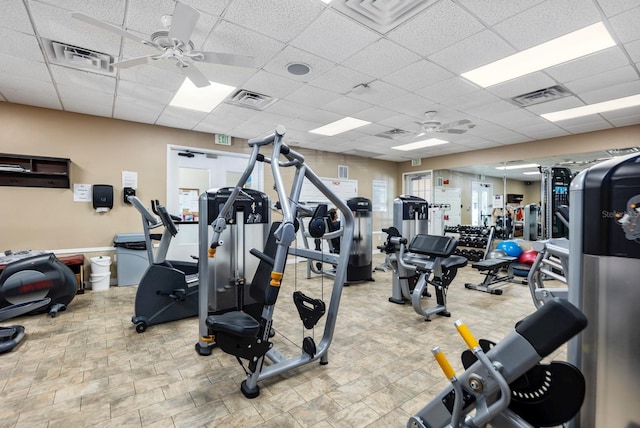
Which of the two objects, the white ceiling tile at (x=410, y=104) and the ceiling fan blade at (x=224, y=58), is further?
the white ceiling tile at (x=410, y=104)

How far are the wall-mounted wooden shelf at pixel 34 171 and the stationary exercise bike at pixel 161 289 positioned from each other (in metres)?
2.40

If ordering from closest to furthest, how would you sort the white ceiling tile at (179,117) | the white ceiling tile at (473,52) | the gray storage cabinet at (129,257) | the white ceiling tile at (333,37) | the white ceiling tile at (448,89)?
the white ceiling tile at (333,37)
the white ceiling tile at (473,52)
the white ceiling tile at (448,89)
the white ceiling tile at (179,117)
the gray storage cabinet at (129,257)

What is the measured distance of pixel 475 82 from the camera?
144 inches

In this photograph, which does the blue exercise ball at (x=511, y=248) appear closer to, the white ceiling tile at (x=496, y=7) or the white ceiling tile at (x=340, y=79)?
the white ceiling tile at (x=340, y=79)

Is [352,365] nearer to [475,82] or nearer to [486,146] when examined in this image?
[475,82]

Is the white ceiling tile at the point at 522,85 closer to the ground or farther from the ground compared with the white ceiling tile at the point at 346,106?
closer to the ground

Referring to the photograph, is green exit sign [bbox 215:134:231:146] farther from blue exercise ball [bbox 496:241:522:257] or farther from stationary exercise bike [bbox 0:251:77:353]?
blue exercise ball [bbox 496:241:522:257]

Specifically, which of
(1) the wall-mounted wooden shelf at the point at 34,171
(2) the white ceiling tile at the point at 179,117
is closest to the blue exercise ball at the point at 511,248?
(2) the white ceiling tile at the point at 179,117

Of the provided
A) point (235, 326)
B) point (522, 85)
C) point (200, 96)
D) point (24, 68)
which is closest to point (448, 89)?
point (522, 85)

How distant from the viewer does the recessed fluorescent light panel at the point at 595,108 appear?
4.15m

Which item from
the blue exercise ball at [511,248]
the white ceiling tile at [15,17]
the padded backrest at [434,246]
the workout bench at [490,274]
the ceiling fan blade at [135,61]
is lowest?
the workout bench at [490,274]

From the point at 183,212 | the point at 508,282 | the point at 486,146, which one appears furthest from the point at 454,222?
the point at 183,212

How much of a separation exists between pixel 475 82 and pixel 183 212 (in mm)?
5105

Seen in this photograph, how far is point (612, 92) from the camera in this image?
385cm
